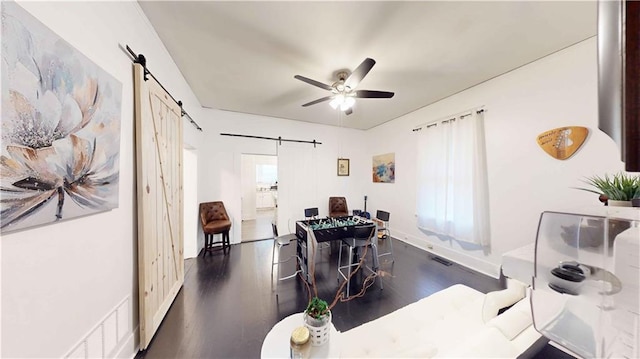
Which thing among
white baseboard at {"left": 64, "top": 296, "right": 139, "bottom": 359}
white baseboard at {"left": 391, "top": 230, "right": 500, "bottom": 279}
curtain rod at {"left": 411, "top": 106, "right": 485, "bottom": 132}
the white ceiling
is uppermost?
the white ceiling

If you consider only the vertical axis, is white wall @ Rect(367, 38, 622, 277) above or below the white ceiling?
below

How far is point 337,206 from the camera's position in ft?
16.0

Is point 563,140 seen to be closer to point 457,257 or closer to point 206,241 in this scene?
point 457,257

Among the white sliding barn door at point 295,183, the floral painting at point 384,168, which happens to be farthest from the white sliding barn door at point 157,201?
the floral painting at point 384,168

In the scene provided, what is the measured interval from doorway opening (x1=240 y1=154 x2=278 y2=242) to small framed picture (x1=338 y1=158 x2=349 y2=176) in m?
1.69

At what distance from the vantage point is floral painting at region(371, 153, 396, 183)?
4.61 m

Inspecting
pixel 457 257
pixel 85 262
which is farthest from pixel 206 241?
pixel 457 257

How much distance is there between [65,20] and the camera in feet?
3.40

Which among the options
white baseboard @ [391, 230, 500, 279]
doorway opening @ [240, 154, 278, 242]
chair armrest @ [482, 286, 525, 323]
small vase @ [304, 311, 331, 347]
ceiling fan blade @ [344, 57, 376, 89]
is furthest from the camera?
doorway opening @ [240, 154, 278, 242]

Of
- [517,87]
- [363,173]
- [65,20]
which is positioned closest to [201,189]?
[65,20]

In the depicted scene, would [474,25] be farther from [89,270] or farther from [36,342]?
[36,342]

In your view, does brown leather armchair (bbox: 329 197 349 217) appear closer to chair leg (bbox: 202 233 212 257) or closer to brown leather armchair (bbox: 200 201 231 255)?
brown leather armchair (bbox: 200 201 231 255)

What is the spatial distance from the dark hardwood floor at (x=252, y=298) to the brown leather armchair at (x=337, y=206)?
4.64 ft

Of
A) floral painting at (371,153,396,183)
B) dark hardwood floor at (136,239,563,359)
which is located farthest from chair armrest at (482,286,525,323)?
floral painting at (371,153,396,183)
